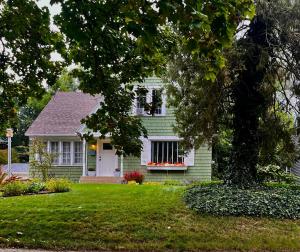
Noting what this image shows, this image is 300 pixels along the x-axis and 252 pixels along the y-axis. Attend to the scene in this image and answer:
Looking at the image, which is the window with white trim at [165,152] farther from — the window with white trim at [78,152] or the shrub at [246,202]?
the shrub at [246,202]

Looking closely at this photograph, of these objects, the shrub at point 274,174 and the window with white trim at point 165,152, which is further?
the window with white trim at point 165,152

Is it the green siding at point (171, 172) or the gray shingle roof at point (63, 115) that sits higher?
the gray shingle roof at point (63, 115)

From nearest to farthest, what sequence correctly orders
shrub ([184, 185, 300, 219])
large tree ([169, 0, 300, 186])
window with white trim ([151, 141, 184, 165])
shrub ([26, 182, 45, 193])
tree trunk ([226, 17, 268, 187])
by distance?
shrub ([184, 185, 300, 219]), large tree ([169, 0, 300, 186]), tree trunk ([226, 17, 268, 187]), shrub ([26, 182, 45, 193]), window with white trim ([151, 141, 184, 165])

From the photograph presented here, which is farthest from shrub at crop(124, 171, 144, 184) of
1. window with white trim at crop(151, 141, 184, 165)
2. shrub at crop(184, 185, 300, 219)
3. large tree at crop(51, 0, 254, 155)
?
large tree at crop(51, 0, 254, 155)

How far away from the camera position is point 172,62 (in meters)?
15.2

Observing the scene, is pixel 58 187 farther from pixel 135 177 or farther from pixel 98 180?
pixel 98 180

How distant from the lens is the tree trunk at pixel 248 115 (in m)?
15.0

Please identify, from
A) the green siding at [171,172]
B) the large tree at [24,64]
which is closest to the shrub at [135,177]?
the green siding at [171,172]

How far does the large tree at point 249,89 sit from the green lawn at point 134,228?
285 cm

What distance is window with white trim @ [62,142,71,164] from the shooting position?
28.9 metres

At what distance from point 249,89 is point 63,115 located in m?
17.3

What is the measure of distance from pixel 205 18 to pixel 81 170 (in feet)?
79.2

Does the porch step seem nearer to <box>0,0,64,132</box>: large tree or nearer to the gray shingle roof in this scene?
the gray shingle roof

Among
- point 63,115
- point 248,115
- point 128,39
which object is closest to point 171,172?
point 63,115
